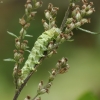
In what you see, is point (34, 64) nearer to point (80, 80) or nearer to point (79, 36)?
point (80, 80)

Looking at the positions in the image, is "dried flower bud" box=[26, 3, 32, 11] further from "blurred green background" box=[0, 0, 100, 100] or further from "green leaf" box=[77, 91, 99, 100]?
"blurred green background" box=[0, 0, 100, 100]

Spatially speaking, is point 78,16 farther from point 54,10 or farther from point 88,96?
point 88,96

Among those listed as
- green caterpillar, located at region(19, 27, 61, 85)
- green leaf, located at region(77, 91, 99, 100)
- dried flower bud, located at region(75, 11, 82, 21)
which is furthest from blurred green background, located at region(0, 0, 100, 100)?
dried flower bud, located at region(75, 11, 82, 21)

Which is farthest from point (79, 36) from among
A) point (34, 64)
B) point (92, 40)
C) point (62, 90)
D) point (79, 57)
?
point (34, 64)

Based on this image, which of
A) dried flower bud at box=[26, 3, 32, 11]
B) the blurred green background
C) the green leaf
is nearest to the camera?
dried flower bud at box=[26, 3, 32, 11]

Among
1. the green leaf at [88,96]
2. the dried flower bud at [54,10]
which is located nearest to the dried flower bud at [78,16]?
the dried flower bud at [54,10]

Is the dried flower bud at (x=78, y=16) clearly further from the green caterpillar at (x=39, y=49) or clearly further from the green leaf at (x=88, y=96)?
the green leaf at (x=88, y=96)

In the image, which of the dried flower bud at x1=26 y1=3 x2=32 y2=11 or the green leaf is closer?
the dried flower bud at x1=26 y1=3 x2=32 y2=11

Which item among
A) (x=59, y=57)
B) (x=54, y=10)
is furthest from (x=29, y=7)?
(x=59, y=57)
